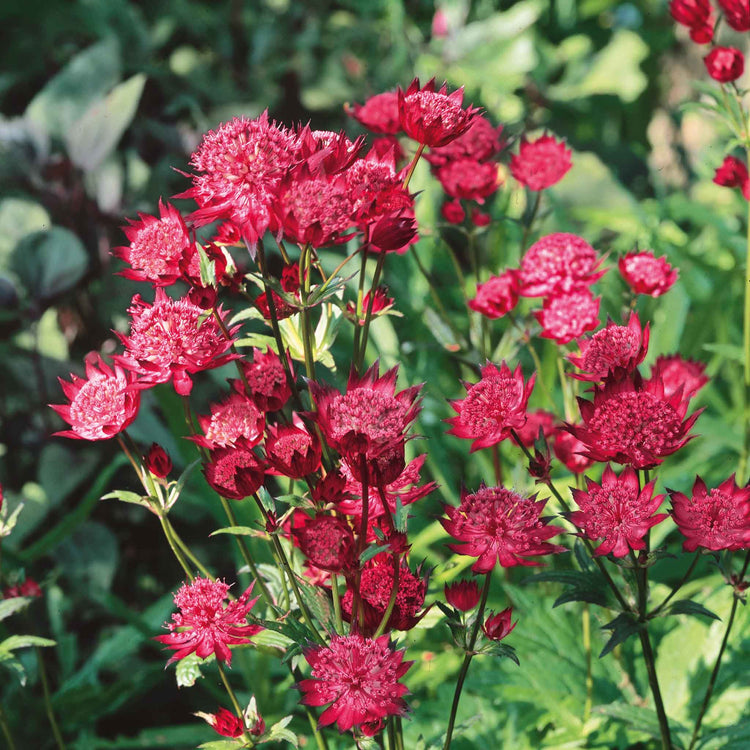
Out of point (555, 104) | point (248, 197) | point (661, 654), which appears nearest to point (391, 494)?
point (248, 197)

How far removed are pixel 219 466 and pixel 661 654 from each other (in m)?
0.77

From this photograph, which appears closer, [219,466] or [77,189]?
[219,466]

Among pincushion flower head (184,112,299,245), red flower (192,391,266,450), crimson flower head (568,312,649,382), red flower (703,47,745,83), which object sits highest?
pincushion flower head (184,112,299,245)

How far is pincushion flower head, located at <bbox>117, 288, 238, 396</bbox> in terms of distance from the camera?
610 millimetres

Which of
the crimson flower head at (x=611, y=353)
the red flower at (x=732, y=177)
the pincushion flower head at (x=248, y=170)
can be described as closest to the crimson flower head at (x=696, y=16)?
the red flower at (x=732, y=177)

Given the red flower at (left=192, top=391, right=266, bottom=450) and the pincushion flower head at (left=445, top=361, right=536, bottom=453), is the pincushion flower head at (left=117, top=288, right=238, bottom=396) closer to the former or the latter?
the red flower at (left=192, top=391, right=266, bottom=450)

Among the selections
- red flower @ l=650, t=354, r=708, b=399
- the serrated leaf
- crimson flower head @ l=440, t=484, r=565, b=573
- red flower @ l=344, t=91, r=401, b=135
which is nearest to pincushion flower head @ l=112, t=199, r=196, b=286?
crimson flower head @ l=440, t=484, r=565, b=573

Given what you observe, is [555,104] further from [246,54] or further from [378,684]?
[378,684]

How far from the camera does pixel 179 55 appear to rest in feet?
7.71

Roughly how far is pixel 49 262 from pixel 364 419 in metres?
1.16

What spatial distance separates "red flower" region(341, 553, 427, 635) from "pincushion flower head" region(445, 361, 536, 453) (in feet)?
0.35

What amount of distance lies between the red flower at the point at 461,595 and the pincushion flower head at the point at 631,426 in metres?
0.14

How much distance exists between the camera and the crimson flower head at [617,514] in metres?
0.61

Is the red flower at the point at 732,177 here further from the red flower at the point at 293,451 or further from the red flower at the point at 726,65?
the red flower at the point at 293,451
